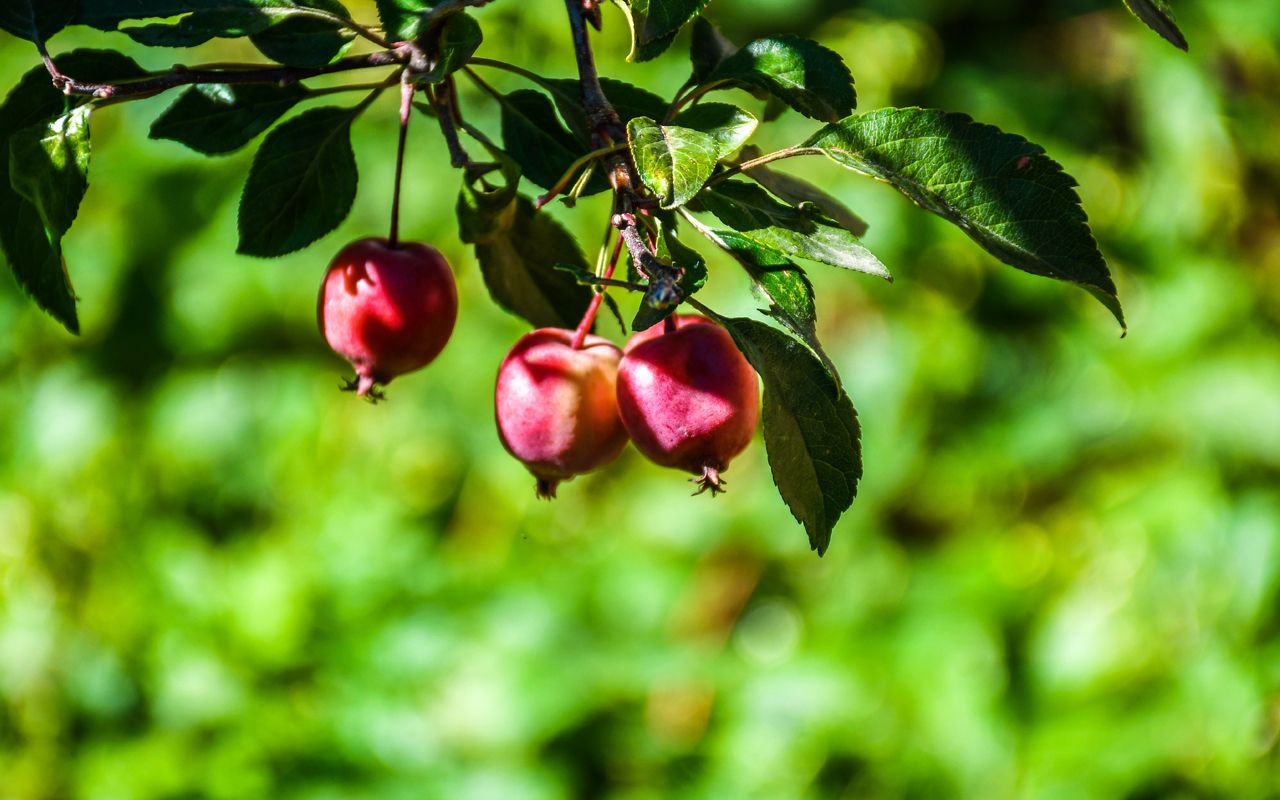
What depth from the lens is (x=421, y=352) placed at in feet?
1.85

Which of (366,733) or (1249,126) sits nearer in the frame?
(366,733)

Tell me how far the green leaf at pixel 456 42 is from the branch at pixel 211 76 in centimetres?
2

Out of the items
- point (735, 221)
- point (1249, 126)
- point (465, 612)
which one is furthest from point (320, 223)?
point (1249, 126)

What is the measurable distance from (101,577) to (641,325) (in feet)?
5.14

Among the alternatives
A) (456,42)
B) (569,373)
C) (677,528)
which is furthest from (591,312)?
(677,528)

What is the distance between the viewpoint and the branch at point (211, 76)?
454 mm

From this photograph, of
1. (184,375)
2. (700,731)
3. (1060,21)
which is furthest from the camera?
(1060,21)

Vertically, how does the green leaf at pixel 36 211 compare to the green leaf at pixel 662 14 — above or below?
below

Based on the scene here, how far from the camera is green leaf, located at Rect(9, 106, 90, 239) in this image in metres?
0.42

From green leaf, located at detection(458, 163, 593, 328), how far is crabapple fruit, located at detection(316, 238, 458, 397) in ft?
0.08

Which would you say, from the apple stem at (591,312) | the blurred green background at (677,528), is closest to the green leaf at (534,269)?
A: the apple stem at (591,312)

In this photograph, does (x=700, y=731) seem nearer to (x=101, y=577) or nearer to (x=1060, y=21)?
(x=101, y=577)

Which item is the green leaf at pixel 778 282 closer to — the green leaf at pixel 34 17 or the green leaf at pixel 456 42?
the green leaf at pixel 456 42

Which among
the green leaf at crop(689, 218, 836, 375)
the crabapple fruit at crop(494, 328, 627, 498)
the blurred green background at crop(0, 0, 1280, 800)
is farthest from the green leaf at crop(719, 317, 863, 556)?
the blurred green background at crop(0, 0, 1280, 800)
